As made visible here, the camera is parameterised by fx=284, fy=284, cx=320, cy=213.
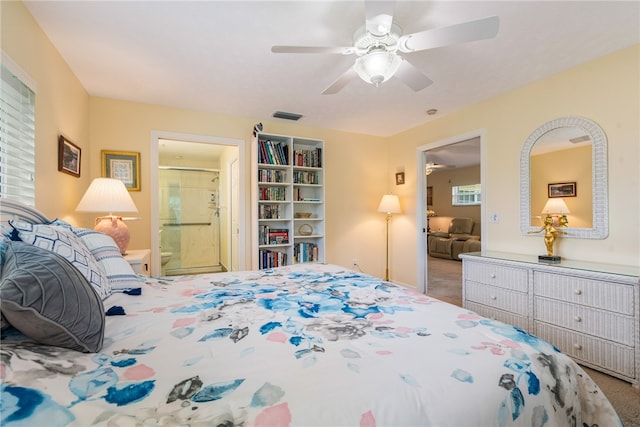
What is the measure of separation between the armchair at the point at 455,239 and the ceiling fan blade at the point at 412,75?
212 inches

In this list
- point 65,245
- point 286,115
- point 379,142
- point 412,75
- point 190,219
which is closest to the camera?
point 65,245

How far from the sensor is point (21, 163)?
1774mm

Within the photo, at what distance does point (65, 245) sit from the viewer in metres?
1.23

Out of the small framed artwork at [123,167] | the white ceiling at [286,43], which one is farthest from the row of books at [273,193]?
the small framed artwork at [123,167]

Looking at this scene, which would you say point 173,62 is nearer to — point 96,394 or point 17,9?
point 17,9

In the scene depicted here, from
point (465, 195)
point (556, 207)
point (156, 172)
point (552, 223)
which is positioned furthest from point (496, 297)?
point (465, 195)

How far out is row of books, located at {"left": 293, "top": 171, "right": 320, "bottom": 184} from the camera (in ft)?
12.9

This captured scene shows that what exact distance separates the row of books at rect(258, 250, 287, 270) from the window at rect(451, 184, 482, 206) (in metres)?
6.05

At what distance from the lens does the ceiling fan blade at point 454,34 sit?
1435 millimetres

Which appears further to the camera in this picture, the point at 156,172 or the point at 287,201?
the point at 287,201

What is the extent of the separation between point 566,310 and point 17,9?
13.8 feet

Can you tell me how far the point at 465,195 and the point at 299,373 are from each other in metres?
8.28

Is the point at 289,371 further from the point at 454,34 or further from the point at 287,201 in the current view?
the point at 287,201

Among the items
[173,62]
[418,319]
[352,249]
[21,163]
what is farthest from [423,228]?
[21,163]
